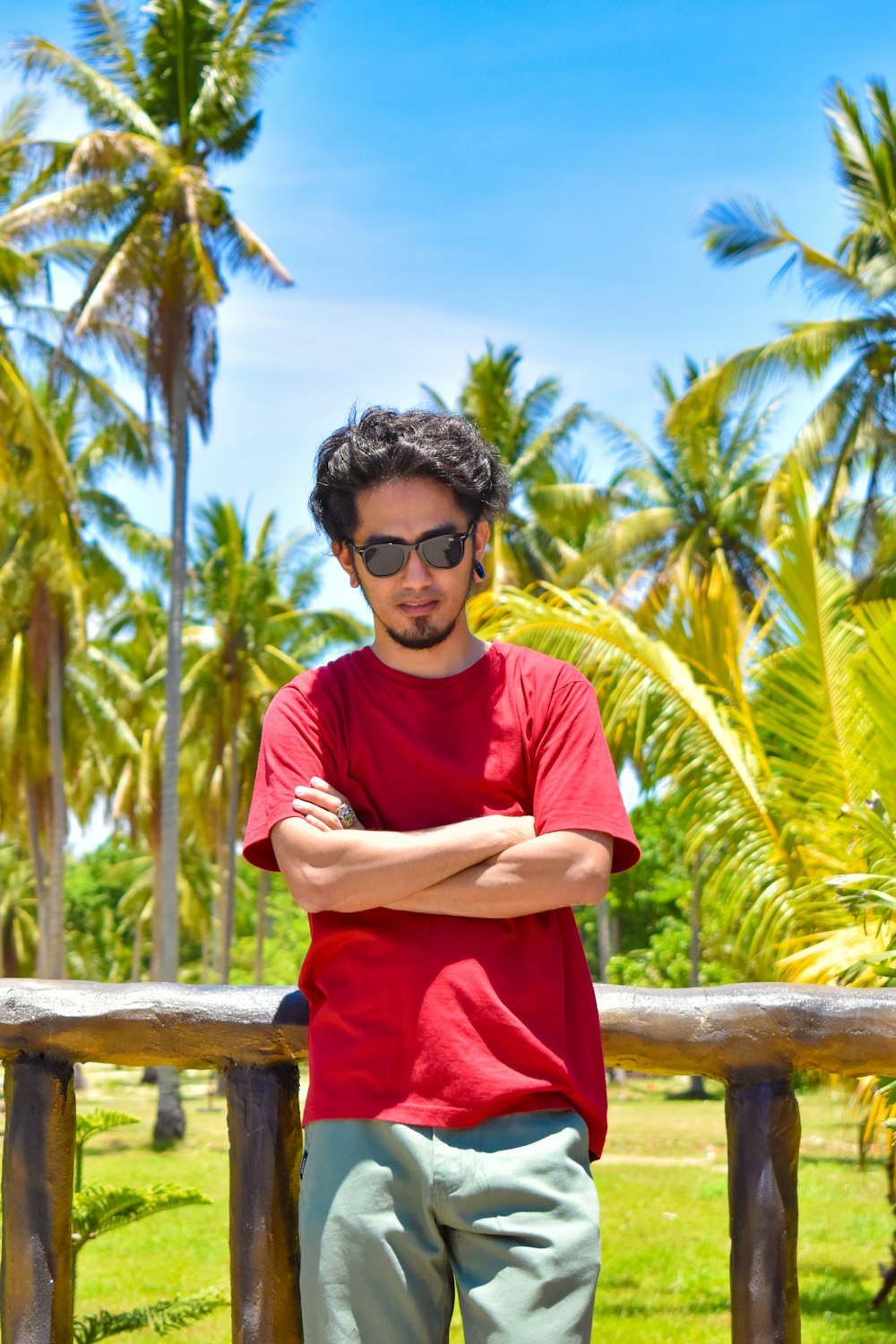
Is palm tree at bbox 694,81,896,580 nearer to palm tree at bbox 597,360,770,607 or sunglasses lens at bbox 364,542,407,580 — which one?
palm tree at bbox 597,360,770,607

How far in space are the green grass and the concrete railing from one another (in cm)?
353

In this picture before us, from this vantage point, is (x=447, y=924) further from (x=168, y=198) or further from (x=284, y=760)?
(x=168, y=198)

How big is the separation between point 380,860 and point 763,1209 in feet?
3.11

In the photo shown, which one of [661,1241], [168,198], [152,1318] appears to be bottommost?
[661,1241]

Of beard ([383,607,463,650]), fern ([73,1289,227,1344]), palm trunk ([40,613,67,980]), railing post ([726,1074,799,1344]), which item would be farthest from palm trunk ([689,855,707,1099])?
beard ([383,607,463,650])

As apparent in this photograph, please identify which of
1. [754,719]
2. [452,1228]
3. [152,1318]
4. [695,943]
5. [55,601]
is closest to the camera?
[452,1228]

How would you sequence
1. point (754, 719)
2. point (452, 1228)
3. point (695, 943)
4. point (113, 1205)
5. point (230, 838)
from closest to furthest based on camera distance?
point (452, 1228) < point (113, 1205) < point (754, 719) < point (695, 943) < point (230, 838)

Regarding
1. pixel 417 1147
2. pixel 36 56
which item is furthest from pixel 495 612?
pixel 36 56

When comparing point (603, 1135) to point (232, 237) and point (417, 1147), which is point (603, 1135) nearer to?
point (417, 1147)

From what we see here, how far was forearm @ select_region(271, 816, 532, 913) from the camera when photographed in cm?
197

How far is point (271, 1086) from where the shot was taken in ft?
8.10

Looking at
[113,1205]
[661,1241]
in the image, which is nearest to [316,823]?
[113,1205]

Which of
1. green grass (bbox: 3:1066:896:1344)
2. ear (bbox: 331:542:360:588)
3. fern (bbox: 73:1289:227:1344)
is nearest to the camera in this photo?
ear (bbox: 331:542:360:588)

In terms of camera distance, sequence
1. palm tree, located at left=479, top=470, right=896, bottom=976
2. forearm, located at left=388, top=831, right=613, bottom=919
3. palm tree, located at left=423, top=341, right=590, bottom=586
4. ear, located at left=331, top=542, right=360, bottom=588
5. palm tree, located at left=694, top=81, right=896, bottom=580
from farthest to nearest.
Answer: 1. palm tree, located at left=423, top=341, right=590, bottom=586
2. palm tree, located at left=694, top=81, right=896, bottom=580
3. palm tree, located at left=479, top=470, right=896, bottom=976
4. ear, located at left=331, top=542, right=360, bottom=588
5. forearm, located at left=388, top=831, right=613, bottom=919
